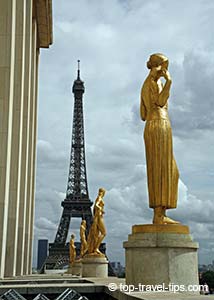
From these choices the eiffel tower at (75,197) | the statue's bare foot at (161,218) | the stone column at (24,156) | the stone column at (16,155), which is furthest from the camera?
the eiffel tower at (75,197)

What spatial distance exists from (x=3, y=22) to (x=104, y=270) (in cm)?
1106

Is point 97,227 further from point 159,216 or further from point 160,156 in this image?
point 160,156

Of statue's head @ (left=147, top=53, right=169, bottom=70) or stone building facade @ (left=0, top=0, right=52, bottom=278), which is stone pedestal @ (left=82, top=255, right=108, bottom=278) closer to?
stone building facade @ (left=0, top=0, right=52, bottom=278)

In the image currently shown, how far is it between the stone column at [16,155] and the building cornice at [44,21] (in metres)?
9.37

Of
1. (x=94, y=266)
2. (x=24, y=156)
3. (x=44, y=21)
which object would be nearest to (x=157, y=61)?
(x=94, y=266)

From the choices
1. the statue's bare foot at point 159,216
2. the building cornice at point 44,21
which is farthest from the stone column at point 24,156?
the statue's bare foot at point 159,216

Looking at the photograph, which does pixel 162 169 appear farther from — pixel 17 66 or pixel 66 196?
pixel 66 196

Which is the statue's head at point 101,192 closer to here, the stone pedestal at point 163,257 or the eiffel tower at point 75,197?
the stone pedestal at point 163,257

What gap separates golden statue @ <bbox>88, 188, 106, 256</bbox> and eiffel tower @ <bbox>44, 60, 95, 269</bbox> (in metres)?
39.9

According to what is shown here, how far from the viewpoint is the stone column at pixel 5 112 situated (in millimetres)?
15102

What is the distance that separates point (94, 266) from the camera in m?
19.2

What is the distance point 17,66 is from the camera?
19781mm

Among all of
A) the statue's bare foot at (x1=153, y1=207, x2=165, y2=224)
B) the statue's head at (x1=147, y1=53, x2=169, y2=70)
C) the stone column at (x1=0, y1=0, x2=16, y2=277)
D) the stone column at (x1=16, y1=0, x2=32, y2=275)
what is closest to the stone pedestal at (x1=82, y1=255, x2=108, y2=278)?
the stone column at (x1=16, y1=0, x2=32, y2=275)

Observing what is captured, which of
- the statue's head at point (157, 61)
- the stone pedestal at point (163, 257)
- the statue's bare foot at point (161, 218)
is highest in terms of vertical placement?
the statue's head at point (157, 61)
